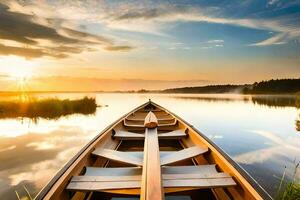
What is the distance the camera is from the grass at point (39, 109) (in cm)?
2214

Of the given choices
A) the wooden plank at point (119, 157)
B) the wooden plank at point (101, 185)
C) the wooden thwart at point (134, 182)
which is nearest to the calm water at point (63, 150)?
the wooden thwart at point (134, 182)

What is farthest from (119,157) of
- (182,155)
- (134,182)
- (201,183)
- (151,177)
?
(201,183)

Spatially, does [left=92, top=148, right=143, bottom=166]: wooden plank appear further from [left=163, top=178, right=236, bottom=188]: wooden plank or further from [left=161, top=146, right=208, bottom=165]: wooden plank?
[left=163, top=178, right=236, bottom=188]: wooden plank

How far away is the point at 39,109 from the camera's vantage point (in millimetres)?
22984

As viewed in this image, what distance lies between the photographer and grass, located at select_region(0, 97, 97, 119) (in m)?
22.1

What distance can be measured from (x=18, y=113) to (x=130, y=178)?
2168 centimetres

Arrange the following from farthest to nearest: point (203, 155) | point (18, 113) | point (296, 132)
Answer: point (18, 113)
point (296, 132)
point (203, 155)

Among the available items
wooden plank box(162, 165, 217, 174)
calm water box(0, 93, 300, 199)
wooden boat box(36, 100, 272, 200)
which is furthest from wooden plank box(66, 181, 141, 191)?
calm water box(0, 93, 300, 199)

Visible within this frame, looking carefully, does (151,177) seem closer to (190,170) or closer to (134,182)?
(134,182)

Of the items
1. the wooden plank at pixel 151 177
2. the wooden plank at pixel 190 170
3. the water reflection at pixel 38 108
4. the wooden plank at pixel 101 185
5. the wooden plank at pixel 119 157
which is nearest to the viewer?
the wooden plank at pixel 151 177

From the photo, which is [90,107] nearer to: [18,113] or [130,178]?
[18,113]

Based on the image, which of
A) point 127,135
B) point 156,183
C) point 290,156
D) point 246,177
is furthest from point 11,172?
point 290,156

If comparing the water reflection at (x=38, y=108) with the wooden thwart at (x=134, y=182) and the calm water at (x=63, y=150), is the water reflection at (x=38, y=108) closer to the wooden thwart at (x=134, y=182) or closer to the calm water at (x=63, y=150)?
the calm water at (x=63, y=150)

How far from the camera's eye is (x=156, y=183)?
2.92 metres
